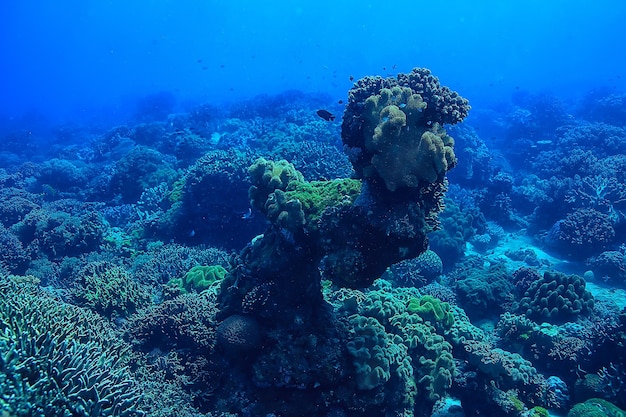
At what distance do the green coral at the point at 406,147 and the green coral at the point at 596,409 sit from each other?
15.6ft

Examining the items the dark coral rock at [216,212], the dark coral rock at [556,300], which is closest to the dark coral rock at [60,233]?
the dark coral rock at [216,212]

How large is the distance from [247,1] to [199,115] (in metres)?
180

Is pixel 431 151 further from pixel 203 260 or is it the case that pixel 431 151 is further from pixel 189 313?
pixel 203 260

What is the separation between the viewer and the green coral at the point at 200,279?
28.2 ft

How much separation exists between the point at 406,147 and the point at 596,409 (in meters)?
5.46

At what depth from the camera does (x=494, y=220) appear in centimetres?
1644

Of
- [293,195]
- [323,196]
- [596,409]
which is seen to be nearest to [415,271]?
[596,409]

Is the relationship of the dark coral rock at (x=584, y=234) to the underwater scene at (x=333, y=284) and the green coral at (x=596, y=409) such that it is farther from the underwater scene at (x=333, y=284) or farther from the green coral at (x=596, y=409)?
the green coral at (x=596, y=409)

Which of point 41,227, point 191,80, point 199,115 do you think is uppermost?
point 191,80

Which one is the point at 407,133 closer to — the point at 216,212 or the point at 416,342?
the point at 416,342

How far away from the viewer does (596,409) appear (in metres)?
5.96

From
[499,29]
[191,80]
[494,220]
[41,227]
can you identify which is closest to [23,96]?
[191,80]

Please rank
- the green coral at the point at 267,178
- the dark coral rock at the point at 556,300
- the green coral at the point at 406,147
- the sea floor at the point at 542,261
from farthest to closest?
1. the sea floor at the point at 542,261
2. the dark coral rock at the point at 556,300
3. the green coral at the point at 267,178
4. the green coral at the point at 406,147

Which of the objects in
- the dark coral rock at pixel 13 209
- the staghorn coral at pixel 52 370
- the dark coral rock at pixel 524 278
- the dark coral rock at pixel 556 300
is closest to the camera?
the staghorn coral at pixel 52 370
